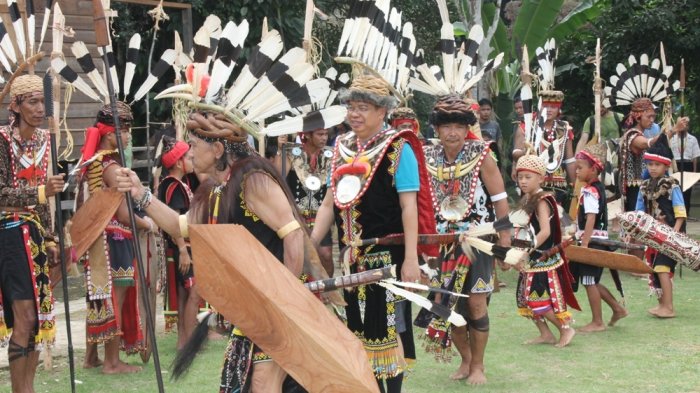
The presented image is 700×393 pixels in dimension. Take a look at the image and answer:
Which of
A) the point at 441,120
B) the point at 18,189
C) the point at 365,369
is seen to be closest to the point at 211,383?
the point at 18,189

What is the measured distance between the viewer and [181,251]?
8.19 meters

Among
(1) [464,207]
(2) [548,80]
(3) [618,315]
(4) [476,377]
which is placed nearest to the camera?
(1) [464,207]

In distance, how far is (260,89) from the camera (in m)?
4.88

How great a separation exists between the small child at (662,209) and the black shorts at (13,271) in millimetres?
5759

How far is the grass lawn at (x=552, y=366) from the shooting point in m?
6.89

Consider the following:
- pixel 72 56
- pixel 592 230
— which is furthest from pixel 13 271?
pixel 72 56

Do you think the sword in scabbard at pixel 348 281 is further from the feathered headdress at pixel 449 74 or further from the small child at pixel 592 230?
the small child at pixel 592 230

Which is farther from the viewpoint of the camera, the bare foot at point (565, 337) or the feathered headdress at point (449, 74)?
the bare foot at point (565, 337)

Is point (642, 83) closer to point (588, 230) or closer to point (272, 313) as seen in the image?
point (588, 230)

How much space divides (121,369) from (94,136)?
1.74 meters

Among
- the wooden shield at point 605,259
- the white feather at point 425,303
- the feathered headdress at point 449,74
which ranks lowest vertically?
the wooden shield at point 605,259

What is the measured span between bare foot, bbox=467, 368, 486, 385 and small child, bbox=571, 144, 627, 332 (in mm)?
2136

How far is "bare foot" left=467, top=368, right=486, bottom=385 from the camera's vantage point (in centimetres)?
696

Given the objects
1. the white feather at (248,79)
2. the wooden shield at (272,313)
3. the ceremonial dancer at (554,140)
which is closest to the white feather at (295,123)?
the white feather at (248,79)
